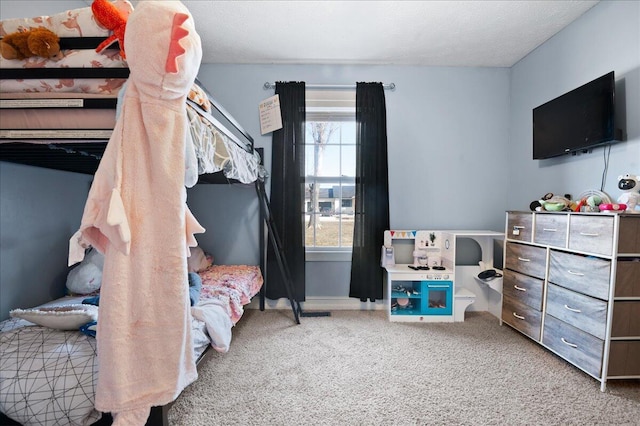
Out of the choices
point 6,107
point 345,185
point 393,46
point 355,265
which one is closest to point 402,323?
point 355,265

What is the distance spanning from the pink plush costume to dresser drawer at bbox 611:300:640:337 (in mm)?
2252

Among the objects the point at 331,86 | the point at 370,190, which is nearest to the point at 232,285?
the point at 370,190

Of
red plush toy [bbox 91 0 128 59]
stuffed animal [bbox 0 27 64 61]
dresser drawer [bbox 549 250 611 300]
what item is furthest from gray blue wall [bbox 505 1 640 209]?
stuffed animal [bbox 0 27 64 61]

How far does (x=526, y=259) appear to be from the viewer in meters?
2.11

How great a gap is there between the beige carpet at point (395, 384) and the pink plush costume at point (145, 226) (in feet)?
2.60

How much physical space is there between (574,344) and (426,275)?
3.38 feet

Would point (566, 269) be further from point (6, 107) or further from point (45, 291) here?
point (45, 291)

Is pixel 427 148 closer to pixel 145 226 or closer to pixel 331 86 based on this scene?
pixel 331 86

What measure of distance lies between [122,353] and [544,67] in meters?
3.52

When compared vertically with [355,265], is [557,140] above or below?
above

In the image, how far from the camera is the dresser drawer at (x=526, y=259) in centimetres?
197

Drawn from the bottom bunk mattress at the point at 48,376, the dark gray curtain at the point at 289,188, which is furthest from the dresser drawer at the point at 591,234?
the bottom bunk mattress at the point at 48,376

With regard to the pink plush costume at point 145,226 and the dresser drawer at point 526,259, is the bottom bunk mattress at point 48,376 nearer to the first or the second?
the pink plush costume at point 145,226

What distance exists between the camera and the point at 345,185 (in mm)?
2857
